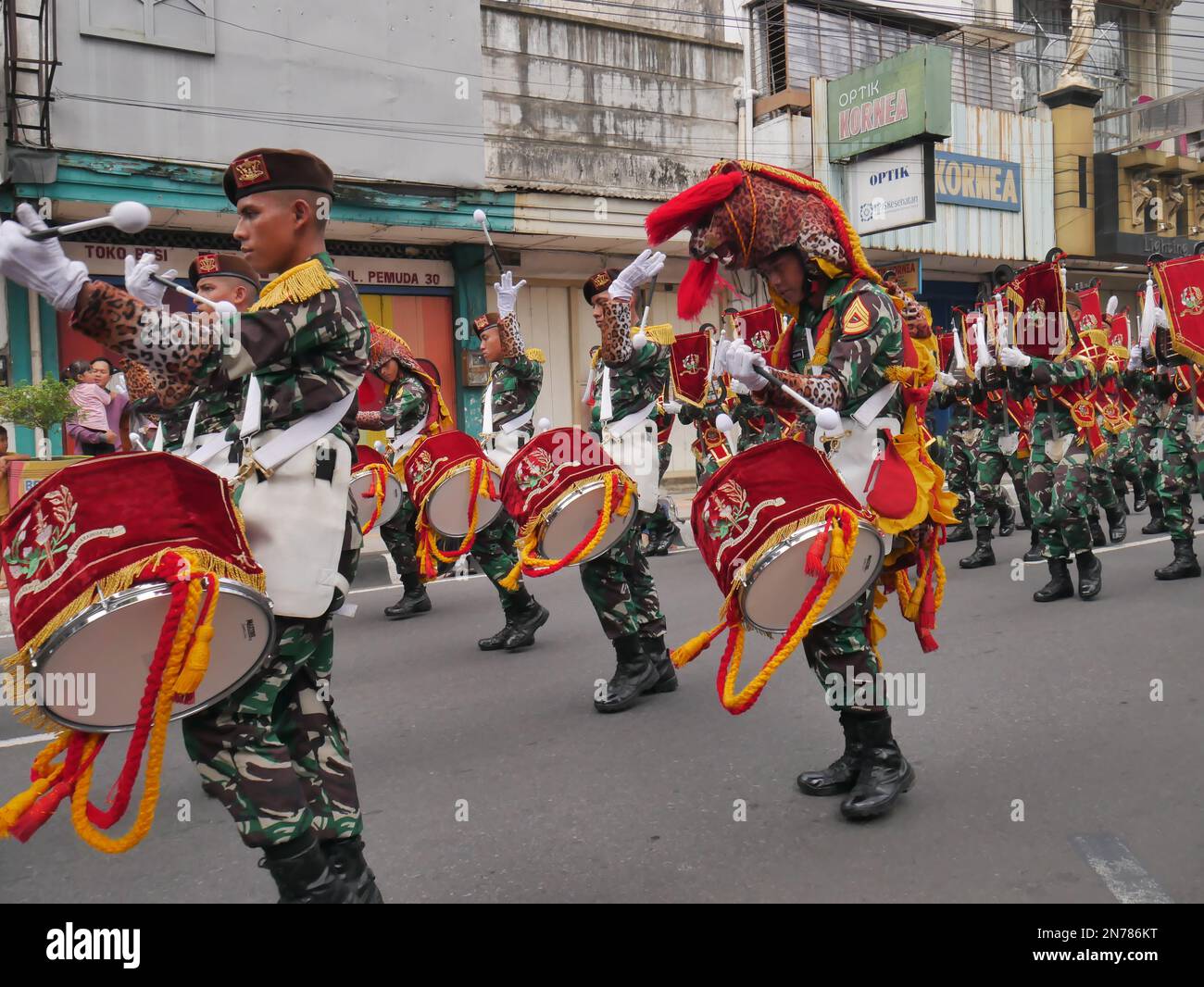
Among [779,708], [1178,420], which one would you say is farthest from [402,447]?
[1178,420]

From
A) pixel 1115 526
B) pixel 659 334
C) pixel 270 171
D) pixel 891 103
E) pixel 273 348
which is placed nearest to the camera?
pixel 273 348

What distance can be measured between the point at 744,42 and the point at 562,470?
546 inches

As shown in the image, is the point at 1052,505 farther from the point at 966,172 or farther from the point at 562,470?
the point at 966,172

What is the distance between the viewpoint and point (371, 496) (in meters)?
6.91

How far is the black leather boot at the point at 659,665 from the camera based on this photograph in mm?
5203

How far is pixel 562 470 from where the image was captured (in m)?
4.99

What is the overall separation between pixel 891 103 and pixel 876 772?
14.2 m

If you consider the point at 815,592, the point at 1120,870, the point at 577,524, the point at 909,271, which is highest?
the point at 909,271

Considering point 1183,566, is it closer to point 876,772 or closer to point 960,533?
point 960,533

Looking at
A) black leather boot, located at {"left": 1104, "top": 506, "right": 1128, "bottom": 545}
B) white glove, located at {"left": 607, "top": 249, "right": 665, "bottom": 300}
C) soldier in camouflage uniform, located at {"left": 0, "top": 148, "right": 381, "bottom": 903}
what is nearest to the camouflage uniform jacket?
soldier in camouflage uniform, located at {"left": 0, "top": 148, "right": 381, "bottom": 903}

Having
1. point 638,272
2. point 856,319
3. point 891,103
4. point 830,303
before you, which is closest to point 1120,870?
point 856,319

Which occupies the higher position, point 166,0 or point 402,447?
point 166,0

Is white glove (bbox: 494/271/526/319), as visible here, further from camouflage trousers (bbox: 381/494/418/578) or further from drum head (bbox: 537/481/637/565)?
drum head (bbox: 537/481/637/565)

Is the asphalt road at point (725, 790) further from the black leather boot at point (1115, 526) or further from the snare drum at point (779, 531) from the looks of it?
the black leather boot at point (1115, 526)
